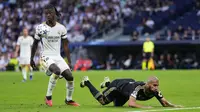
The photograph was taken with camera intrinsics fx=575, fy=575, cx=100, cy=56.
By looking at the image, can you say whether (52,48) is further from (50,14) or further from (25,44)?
(25,44)

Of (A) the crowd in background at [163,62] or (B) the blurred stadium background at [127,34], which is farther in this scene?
(B) the blurred stadium background at [127,34]

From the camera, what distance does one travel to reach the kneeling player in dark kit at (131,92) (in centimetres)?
1337

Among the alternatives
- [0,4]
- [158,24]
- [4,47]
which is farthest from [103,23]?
[0,4]

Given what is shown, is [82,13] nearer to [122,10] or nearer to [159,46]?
[122,10]

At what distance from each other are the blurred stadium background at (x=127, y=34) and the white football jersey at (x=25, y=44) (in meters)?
15.9

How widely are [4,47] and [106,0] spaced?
9670mm

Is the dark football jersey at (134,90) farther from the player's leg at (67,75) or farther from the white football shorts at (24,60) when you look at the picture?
the white football shorts at (24,60)

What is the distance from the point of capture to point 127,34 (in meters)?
46.6

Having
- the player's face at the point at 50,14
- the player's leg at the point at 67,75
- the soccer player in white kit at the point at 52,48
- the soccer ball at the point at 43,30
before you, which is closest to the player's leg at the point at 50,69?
the soccer player in white kit at the point at 52,48

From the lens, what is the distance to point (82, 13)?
49844 millimetres

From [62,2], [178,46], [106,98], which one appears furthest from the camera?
[62,2]

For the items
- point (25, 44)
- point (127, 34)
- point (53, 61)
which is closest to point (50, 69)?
point (53, 61)

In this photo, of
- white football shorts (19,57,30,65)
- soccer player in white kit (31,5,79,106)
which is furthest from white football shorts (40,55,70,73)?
white football shorts (19,57,30,65)

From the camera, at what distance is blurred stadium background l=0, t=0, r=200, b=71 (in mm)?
43688
